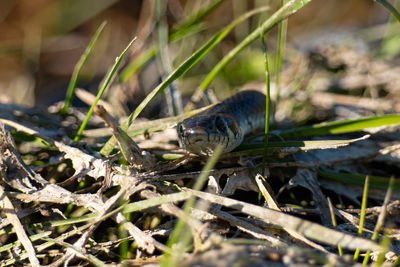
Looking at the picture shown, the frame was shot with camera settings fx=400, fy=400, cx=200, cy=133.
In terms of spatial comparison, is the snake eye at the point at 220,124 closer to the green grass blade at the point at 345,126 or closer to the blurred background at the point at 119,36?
the green grass blade at the point at 345,126

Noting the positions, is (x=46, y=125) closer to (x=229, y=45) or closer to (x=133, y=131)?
(x=133, y=131)

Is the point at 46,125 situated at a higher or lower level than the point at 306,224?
higher

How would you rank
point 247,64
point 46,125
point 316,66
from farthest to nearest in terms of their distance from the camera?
point 247,64 < point 316,66 < point 46,125

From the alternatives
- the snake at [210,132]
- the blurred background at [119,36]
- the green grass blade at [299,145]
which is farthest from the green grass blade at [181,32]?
the green grass blade at [299,145]

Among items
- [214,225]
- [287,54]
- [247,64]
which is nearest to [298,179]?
[214,225]

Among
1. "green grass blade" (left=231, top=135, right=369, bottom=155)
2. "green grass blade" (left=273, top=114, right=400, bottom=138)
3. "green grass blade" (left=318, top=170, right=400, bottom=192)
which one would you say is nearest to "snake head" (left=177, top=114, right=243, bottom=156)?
"green grass blade" (left=231, top=135, right=369, bottom=155)

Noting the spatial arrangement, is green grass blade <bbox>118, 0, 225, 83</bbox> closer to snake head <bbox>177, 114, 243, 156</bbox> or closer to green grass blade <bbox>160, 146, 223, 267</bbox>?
A: snake head <bbox>177, 114, 243, 156</bbox>

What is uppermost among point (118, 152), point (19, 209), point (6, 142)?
point (6, 142)
